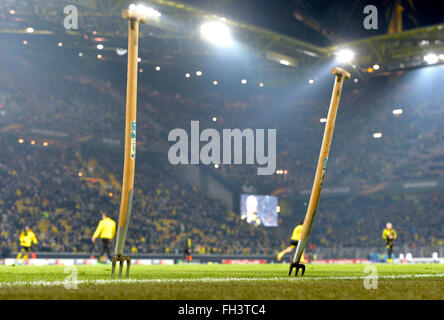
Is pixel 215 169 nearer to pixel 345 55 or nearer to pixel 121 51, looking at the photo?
pixel 121 51

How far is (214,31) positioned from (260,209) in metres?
21.0

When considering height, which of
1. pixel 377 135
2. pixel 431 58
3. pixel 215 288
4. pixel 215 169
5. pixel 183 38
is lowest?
pixel 215 288

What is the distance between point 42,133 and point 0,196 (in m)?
6.41

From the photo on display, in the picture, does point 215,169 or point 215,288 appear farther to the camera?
point 215,169

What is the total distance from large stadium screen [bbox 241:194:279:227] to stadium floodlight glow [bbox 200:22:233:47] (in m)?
18.6

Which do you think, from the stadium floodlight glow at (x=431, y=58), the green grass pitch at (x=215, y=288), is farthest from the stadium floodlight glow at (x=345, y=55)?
the green grass pitch at (x=215, y=288)

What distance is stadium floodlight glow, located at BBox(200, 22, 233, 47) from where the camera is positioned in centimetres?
3133

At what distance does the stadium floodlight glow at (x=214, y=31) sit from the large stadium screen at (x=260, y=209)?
18.6 metres

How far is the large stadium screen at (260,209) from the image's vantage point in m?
47.6

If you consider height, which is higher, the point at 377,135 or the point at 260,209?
the point at 377,135

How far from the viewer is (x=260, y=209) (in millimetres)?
48562

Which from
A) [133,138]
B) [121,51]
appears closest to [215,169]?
[121,51]
